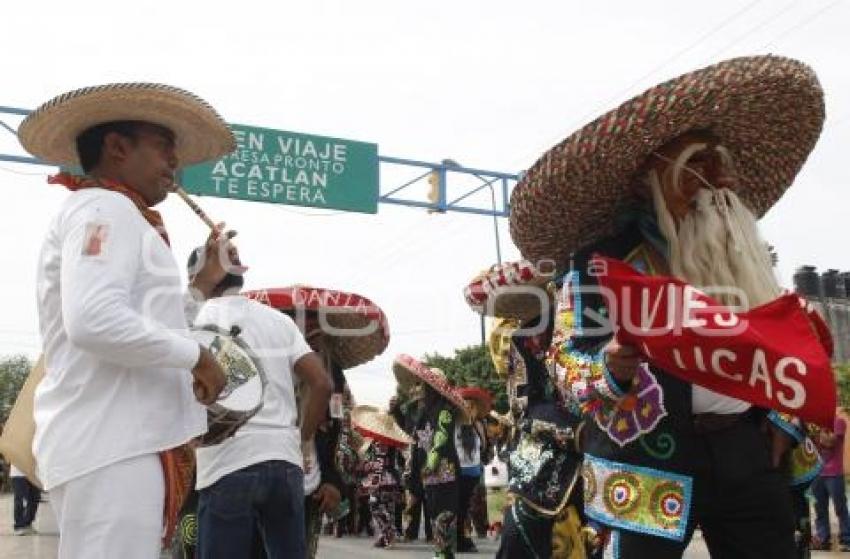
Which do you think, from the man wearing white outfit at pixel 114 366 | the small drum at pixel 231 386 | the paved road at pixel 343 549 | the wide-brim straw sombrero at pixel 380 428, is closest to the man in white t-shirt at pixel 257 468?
the small drum at pixel 231 386

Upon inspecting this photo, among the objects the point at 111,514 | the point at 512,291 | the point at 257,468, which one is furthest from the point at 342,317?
the point at 111,514

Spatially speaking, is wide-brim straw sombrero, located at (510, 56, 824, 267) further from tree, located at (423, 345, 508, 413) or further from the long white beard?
tree, located at (423, 345, 508, 413)

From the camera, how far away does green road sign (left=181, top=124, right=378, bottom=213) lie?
1411 centimetres

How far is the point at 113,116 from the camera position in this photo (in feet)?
9.18

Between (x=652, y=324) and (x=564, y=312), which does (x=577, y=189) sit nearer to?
(x=564, y=312)

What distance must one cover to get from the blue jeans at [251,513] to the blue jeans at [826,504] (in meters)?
7.62

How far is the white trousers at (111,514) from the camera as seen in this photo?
224cm

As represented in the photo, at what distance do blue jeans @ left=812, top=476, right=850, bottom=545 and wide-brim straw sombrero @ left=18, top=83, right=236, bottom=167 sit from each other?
344 inches

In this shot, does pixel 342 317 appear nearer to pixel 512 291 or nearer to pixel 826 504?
pixel 512 291

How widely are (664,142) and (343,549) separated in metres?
9.15

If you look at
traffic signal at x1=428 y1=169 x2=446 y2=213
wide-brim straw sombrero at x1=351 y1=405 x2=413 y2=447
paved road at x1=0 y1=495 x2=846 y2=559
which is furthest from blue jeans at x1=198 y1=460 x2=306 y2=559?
traffic signal at x1=428 y1=169 x2=446 y2=213

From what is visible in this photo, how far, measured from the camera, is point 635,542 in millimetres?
2652

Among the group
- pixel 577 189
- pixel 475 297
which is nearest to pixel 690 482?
pixel 577 189

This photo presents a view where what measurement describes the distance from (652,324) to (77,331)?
1.37 m
